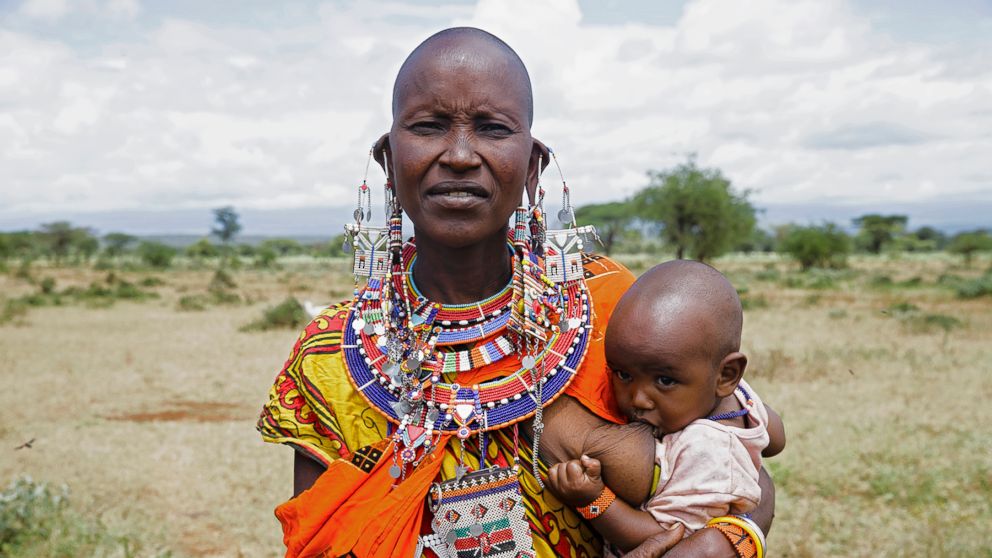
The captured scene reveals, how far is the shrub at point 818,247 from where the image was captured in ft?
125

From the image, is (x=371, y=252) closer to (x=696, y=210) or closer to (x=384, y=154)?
(x=384, y=154)

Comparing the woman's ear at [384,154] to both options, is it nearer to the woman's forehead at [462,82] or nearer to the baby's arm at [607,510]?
the woman's forehead at [462,82]

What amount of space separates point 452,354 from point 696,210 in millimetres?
32504

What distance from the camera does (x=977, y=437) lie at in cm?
776

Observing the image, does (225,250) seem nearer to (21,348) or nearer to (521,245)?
(21,348)

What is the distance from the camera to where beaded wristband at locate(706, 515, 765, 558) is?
1.82 meters

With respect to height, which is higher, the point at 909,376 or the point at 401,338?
the point at 401,338

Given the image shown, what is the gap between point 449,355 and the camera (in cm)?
211

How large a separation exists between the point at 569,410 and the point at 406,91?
89cm

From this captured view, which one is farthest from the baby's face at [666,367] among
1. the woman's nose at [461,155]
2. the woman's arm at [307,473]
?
the woman's arm at [307,473]

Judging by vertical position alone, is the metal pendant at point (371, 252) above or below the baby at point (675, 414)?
above

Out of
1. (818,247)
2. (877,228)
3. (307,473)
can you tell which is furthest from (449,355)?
(877,228)

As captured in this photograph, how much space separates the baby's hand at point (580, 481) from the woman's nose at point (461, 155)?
0.74 meters

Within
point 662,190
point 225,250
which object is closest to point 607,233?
point 662,190
